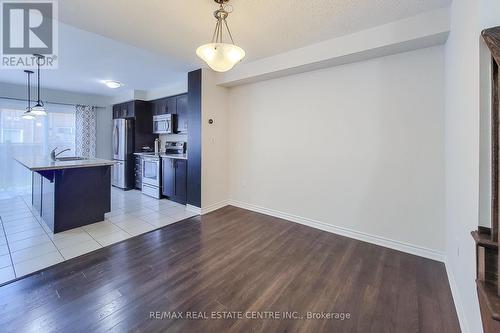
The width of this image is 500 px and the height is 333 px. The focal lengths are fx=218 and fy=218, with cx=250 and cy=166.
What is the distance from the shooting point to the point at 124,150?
554 cm

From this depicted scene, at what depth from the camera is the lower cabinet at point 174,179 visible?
4262mm

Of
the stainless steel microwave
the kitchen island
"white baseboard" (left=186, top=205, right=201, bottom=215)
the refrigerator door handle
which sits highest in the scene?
the stainless steel microwave

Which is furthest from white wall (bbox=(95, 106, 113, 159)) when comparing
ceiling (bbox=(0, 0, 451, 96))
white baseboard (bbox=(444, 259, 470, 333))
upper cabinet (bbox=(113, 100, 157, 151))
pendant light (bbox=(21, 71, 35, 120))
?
white baseboard (bbox=(444, 259, 470, 333))

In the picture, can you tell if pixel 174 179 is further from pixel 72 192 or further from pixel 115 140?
pixel 115 140

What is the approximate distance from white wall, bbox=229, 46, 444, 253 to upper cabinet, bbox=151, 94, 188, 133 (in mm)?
1596

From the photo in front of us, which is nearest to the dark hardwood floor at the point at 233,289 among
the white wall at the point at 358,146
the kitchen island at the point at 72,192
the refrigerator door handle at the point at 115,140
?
the white wall at the point at 358,146

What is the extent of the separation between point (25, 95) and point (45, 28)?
3849 millimetres

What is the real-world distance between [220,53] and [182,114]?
3.55 meters

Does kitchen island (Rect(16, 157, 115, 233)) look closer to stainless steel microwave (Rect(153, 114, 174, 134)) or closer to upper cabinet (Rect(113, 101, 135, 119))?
stainless steel microwave (Rect(153, 114, 174, 134))

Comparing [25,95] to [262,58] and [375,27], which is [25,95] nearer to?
[262,58]

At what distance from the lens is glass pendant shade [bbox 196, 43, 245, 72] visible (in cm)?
167

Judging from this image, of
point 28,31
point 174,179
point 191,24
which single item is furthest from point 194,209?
point 28,31

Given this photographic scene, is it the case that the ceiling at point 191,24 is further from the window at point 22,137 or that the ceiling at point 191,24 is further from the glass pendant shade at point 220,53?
the window at point 22,137

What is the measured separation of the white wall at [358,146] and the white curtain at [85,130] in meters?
4.79
